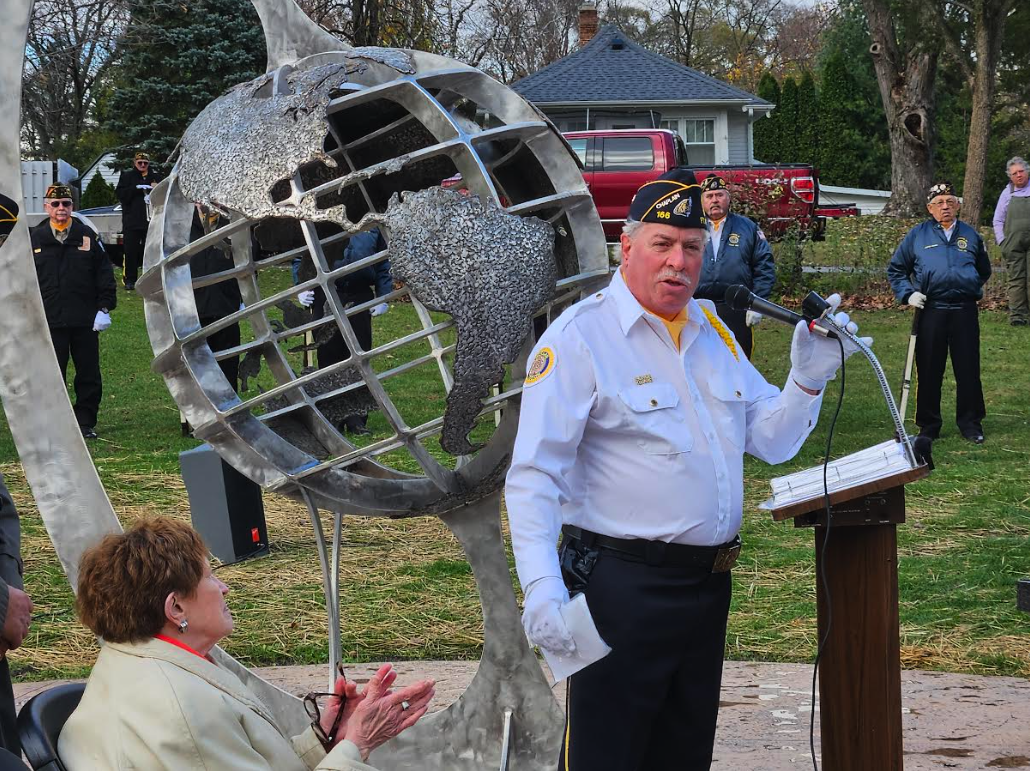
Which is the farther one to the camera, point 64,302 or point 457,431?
point 64,302

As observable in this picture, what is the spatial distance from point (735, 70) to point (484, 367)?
1891 inches

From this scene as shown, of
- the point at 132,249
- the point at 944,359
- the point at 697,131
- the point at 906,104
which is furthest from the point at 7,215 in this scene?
the point at 697,131

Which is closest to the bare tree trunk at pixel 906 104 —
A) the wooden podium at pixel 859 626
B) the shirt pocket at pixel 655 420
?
the wooden podium at pixel 859 626

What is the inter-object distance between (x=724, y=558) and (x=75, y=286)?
934 centimetres

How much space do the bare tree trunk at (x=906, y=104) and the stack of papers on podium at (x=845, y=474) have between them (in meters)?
24.2

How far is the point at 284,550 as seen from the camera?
8.30 meters

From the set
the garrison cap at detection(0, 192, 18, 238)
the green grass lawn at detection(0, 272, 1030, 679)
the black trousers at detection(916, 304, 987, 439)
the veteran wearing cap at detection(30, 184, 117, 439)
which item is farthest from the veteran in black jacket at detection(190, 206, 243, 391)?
the garrison cap at detection(0, 192, 18, 238)

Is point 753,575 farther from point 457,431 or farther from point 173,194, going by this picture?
point 173,194

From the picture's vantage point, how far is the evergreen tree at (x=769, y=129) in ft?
127

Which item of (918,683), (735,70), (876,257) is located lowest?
(918,683)

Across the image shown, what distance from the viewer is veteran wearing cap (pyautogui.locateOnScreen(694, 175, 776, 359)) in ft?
32.2

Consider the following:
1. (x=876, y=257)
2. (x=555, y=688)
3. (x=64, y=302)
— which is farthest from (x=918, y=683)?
(x=876, y=257)

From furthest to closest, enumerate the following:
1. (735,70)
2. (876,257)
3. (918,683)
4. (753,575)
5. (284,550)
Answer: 1. (735,70)
2. (876,257)
3. (284,550)
4. (753,575)
5. (918,683)

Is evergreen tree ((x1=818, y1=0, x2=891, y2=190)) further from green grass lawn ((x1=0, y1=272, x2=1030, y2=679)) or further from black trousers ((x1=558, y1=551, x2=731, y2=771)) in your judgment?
black trousers ((x1=558, y1=551, x2=731, y2=771))
